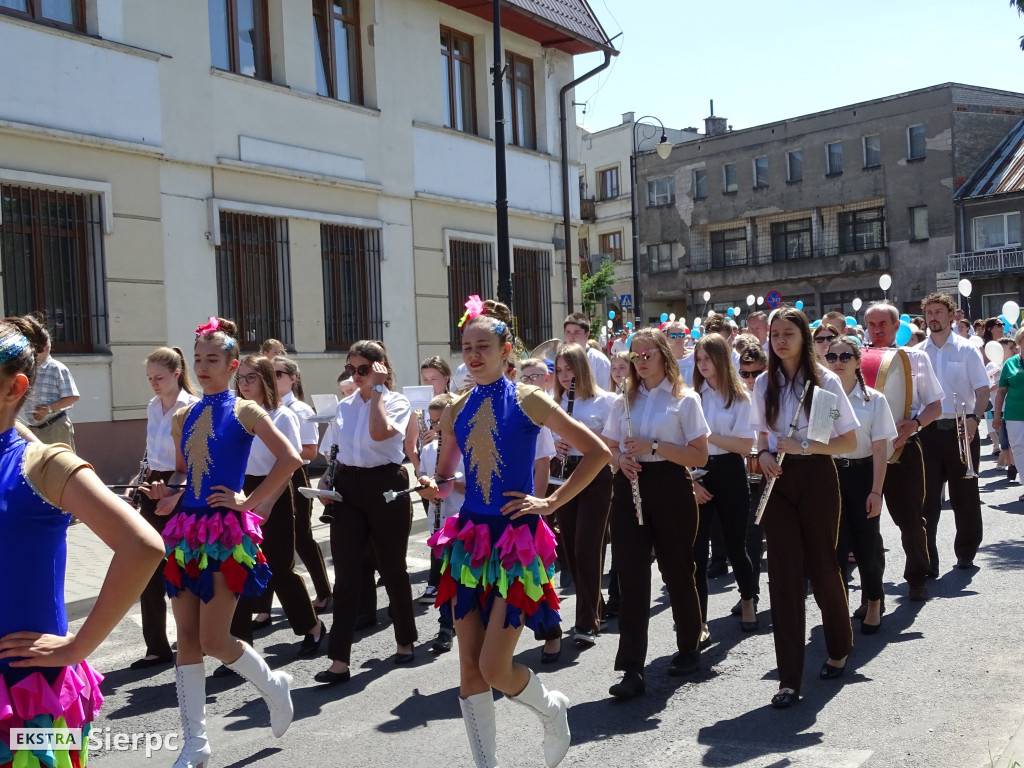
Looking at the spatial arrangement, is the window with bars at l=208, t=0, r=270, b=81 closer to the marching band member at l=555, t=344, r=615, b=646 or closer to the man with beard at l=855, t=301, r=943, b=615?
the marching band member at l=555, t=344, r=615, b=646

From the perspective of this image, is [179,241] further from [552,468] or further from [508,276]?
[552,468]

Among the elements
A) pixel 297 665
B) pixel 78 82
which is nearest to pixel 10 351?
pixel 297 665

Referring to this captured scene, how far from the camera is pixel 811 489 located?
5.41 metres

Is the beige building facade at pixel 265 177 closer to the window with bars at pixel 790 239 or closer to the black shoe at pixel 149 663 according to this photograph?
the black shoe at pixel 149 663

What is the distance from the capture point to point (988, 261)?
145ft

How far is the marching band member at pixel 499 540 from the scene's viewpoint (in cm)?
424

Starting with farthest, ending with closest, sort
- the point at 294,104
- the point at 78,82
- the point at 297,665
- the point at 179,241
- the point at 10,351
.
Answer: the point at 294,104 < the point at 179,241 < the point at 78,82 < the point at 297,665 < the point at 10,351

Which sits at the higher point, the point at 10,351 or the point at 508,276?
the point at 508,276

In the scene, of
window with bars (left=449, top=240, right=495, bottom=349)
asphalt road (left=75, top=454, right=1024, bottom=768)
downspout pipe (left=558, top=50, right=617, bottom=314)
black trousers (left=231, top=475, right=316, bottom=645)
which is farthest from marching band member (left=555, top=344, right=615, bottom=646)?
downspout pipe (left=558, top=50, right=617, bottom=314)

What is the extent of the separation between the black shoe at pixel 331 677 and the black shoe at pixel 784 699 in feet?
7.81

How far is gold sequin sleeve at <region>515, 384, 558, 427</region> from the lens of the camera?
14.6 feet

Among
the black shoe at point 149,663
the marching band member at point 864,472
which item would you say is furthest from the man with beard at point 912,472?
the black shoe at point 149,663

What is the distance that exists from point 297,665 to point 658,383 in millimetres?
2815

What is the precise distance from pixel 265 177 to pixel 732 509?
9413mm
